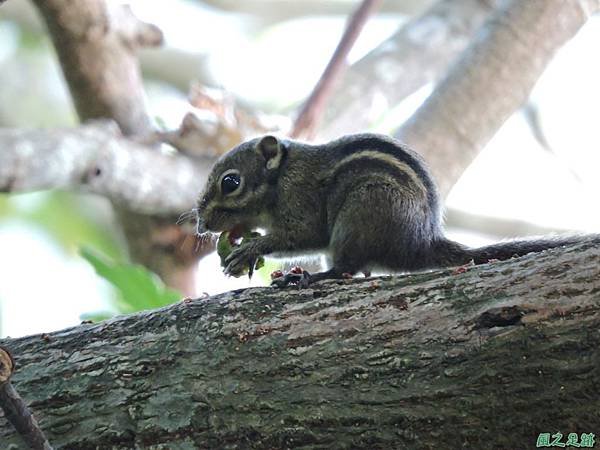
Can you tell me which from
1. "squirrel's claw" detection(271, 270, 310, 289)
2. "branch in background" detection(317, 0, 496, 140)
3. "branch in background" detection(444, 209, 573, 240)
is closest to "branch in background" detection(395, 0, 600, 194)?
"branch in background" detection(317, 0, 496, 140)

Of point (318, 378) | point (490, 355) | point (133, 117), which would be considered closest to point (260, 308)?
point (318, 378)

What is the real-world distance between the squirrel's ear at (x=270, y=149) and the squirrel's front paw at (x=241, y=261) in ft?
2.09

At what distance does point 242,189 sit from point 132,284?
2.41 ft

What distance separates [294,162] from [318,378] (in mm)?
1945

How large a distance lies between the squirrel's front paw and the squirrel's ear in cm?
64

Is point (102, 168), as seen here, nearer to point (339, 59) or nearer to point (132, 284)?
point (132, 284)

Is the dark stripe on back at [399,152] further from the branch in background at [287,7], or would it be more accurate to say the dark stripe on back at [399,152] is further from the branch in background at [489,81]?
the branch in background at [287,7]

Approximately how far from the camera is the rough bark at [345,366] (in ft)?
9.13

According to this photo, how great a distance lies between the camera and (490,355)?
2.84 meters

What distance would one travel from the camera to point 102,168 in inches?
216

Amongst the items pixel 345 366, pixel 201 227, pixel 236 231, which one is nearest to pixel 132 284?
pixel 201 227

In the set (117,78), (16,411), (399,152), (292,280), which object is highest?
(117,78)

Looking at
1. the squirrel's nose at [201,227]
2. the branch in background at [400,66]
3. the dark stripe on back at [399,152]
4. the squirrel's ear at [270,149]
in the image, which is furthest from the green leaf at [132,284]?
the branch in background at [400,66]

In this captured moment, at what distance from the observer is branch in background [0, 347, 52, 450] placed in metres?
2.85
